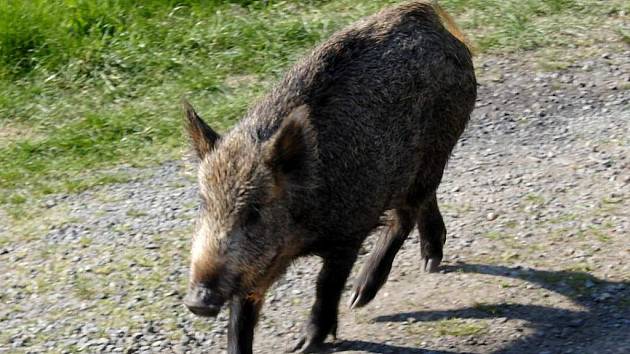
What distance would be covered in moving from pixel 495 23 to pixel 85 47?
3140 mm

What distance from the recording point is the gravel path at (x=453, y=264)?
18.6 ft

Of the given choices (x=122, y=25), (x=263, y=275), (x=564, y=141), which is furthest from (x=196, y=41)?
(x=263, y=275)

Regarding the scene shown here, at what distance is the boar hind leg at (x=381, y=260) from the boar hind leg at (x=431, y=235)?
18cm

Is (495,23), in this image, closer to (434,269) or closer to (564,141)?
(564,141)

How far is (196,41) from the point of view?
30.5 feet

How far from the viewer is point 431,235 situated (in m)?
6.18

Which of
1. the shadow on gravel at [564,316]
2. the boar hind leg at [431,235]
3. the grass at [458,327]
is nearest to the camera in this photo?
the shadow on gravel at [564,316]

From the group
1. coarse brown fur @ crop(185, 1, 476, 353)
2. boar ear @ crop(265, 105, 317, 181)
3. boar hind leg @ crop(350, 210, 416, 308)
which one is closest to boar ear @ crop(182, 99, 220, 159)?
coarse brown fur @ crop(185, 1, 476, 353)

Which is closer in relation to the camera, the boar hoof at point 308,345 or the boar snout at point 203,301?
the boar snout at point 203,301

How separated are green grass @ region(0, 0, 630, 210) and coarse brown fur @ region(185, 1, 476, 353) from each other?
2.38 m

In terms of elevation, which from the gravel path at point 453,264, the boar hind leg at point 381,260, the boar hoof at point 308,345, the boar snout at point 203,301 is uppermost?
the boar snout at point 203,301

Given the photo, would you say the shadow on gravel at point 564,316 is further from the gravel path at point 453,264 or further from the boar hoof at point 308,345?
the boar hoof at point 308,345

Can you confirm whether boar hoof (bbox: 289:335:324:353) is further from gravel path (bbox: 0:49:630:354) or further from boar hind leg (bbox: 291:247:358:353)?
gravel path (bbox: 0:49:630:354)

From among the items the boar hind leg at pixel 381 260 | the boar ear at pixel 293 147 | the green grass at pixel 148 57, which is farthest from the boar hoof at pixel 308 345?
the green grass at pixel 148 57
